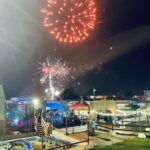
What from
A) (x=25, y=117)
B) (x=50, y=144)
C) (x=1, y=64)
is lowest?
(x=50, y=144)

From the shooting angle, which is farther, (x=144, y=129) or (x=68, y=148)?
(x=144, y=129)

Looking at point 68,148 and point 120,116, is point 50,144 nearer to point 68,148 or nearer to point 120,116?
point 68,148

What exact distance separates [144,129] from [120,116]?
7.97 meters

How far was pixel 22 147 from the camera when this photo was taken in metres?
21.0

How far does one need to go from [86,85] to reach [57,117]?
10737 cm

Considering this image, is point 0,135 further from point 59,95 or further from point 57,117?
point 59,95

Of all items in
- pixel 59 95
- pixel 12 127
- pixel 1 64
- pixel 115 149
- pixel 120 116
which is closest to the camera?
pixel 115 149

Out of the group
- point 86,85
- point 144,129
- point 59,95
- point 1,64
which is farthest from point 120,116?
point 86,85

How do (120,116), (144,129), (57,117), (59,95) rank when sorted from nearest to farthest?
(144,129) → (120,116) → (57,117) → (59,95)

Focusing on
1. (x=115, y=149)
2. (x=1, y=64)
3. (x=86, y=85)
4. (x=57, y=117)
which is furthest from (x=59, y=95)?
(x=115, y=149)

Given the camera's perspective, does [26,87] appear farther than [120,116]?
Yes

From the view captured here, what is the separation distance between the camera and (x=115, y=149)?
19359 millimetres

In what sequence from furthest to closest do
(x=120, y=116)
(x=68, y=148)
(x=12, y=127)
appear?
(x=120, y=116), (x=12, y=127), (x=68, y=148)

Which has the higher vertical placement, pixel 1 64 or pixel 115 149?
pixel 1 64
